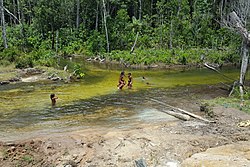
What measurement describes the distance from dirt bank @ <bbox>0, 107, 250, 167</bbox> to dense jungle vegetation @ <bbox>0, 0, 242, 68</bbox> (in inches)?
993

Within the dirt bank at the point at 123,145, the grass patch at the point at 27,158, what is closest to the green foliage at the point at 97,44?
the dirt bank at the point at 123,145

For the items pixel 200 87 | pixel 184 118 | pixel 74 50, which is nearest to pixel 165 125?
pixel 184 118

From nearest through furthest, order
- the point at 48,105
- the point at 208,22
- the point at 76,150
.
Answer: the point at 76,150 → the point at 48,105 → the point at 208,22

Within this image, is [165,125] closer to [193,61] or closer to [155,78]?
[155,78]

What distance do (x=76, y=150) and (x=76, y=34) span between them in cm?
4269

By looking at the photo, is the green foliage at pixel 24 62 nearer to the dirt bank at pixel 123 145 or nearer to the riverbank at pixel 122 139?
the riverbank at pixel 122 139

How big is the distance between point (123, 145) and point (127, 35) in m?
37.6

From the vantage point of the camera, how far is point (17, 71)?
28.6 metres

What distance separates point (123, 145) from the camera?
465 inches

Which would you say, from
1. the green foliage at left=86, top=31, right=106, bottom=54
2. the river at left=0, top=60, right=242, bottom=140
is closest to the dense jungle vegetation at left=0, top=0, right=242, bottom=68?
the green foliage at left=86, top=31, right=106, bottom=54

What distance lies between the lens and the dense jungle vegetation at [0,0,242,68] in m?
41.2

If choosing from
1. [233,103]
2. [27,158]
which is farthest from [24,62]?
[27,158]

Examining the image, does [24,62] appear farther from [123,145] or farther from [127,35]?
[127,35]

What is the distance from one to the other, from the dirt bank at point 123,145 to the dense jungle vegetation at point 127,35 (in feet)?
82.8
